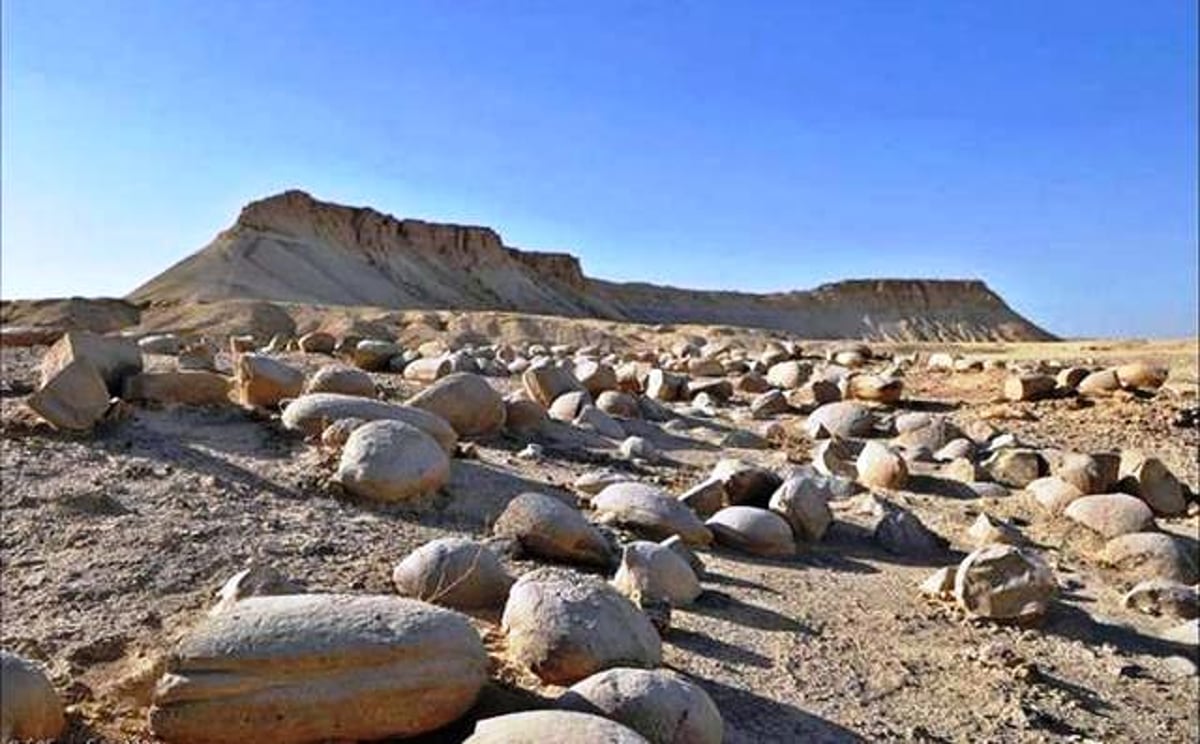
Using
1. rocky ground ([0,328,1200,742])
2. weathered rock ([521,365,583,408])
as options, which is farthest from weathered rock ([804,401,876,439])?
rocky ground ([0,328,1200,742])

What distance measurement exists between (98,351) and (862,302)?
5567cm

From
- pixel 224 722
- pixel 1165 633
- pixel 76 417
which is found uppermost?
pixel 76 417

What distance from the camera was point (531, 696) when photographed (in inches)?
91.8

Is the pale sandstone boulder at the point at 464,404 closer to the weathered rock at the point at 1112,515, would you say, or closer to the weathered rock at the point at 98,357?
the weathered rock at the point at 98,357

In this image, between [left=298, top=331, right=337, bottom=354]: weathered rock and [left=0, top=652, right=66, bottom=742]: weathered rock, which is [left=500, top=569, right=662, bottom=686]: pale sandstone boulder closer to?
[left=0, top=652, right=66, bottom=742]: weathered rock

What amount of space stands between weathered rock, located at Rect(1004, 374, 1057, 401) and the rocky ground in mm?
3914

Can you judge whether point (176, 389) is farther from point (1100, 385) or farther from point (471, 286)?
point (471, 286)

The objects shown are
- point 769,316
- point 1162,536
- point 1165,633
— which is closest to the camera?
point 1165,633

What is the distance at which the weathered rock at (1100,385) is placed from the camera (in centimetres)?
891

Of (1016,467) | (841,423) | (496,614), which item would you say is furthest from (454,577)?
(841,423)

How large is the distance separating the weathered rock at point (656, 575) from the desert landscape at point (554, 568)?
11 mm

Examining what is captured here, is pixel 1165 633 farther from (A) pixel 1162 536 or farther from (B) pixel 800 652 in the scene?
(B) pixel 800 652

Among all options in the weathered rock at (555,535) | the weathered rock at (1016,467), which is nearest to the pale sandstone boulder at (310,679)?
the weathered rock at (555,535)

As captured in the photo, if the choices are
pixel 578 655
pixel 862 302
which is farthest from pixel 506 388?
pixel 862 302
